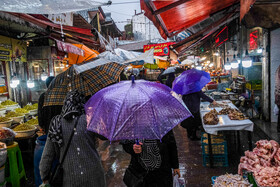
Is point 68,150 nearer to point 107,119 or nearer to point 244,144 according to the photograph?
point 107,119

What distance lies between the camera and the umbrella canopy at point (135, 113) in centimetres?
246

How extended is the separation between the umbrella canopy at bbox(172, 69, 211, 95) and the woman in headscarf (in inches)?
179

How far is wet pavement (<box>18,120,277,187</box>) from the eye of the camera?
5070mm

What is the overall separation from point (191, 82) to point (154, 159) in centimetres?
451

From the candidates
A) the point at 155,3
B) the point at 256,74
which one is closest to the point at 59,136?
the point at 155,3

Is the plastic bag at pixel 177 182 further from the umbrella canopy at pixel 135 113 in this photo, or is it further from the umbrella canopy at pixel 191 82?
the umbrella canopy at pixel 191 82

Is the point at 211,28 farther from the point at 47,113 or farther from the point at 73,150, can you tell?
the point at 73,150

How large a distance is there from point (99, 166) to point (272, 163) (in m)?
2.42

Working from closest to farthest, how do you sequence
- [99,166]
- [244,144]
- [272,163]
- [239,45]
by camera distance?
[272,163]
[99,166]
[244,144]
[239,45]

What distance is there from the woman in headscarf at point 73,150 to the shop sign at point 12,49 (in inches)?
284

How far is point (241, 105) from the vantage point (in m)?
9.52

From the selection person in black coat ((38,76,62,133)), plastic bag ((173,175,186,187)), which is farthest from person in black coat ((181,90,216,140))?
person in black coat ((38,76,62,133))

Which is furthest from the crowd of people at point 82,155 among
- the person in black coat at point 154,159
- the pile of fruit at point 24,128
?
the pile of fruit at point 24,128

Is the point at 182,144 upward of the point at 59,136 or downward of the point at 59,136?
downward
